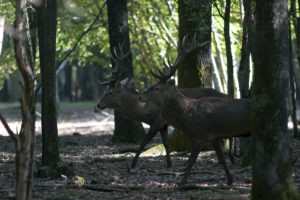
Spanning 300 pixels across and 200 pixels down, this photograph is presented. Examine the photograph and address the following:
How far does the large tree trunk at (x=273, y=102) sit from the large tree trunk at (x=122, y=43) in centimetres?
949

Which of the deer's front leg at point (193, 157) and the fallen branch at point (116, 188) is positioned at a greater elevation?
the deer's front leg at point (193, 157)

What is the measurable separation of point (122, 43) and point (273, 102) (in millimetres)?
9963

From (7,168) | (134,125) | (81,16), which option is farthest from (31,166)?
(81,16)

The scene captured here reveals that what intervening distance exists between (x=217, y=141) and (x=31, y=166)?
4.10 metres

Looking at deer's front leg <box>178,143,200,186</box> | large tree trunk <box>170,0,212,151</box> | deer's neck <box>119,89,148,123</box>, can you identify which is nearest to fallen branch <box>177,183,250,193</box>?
deer's front leg <box>178,143,200,186</box>

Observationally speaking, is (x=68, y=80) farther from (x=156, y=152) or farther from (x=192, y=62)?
(x=192, y=62)

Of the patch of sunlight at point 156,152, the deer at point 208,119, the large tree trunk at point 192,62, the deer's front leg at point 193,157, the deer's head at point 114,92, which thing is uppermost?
the large tree trunk at point 192,62

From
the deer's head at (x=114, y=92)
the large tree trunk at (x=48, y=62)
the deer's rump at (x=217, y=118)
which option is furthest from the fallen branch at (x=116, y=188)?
the deer's head at (x=114, y=92)

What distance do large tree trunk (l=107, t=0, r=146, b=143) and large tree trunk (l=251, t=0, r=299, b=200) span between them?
9.49 metres

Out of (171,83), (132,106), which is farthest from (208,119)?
(132,106)

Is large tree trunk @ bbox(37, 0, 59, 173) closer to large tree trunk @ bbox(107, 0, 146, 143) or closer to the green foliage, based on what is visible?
large tree trunk @ bbox(107, 0, 146, 143)

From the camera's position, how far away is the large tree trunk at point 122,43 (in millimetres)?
15375

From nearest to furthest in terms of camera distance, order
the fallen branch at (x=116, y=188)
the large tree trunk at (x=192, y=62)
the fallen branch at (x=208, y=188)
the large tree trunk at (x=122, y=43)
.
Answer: the fallen branch at (x=208, y=188) → the fallen branch at (x=116, y=188) → the large tree trunk at (x=192, y=62) → the large tree trunk at (x=122, y=43)

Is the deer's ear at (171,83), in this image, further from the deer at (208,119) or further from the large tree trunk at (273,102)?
the large tree trunk at (273,102)
